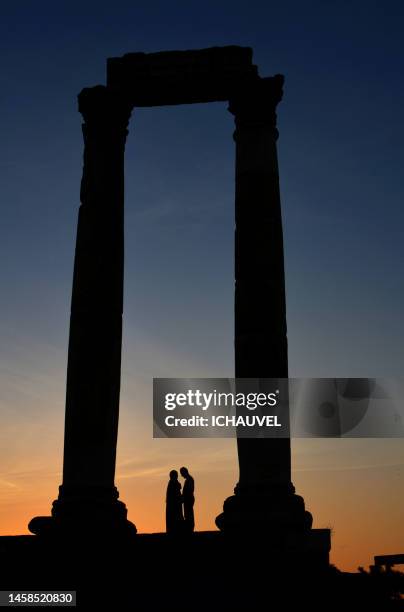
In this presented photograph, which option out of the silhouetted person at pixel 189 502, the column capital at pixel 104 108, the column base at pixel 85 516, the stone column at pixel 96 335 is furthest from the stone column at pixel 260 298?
the column capital at pixel 104 108

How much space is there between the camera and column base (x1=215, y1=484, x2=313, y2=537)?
6631 cm

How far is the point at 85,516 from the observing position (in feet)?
226

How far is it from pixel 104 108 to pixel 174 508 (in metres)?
41.3

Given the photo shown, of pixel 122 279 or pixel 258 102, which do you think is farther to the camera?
pixel 258 102

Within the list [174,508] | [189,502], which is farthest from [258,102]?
[174,508]

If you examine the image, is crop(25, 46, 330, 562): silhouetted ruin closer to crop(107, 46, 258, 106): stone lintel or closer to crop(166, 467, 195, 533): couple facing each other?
crop(107, 46, 258, 106): stone lintel

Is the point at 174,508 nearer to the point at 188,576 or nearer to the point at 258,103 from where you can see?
the point at 188,576

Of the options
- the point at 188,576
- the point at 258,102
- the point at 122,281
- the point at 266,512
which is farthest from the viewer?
the point at 258,102

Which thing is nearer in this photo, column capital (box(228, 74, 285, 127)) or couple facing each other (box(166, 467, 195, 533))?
couple facing each other (box(166, 467, 195, 533))

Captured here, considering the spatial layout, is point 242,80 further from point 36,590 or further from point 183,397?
point 36,590

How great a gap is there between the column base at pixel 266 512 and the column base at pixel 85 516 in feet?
29.5

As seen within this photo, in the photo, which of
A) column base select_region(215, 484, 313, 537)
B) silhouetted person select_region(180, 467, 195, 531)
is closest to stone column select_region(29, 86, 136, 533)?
silhouetted person select_region(180, 467, 195, 531)

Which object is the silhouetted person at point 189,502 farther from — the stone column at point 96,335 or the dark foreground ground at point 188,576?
the stone column at point 96,335

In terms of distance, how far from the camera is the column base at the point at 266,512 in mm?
66312
